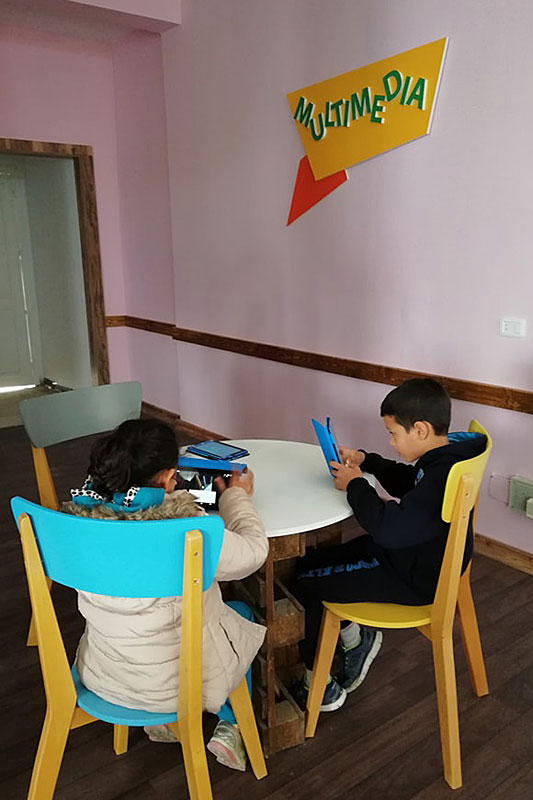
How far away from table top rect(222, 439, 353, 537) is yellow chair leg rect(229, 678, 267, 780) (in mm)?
375

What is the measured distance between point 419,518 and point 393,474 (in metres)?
0.33

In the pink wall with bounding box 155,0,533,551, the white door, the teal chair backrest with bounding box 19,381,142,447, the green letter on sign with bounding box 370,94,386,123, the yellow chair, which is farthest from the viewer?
the white door

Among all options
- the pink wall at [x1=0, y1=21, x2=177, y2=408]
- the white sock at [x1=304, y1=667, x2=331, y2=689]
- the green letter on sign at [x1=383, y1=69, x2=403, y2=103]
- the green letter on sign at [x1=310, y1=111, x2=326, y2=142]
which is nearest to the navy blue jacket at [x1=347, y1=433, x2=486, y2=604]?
the white sock at [x1=304, y1=667, x2=331, y2=689]

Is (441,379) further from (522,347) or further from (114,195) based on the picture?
(114,195)

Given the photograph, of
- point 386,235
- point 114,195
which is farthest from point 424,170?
point 114,195

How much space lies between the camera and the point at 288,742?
5.55 ft

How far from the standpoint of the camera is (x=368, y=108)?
110 inches

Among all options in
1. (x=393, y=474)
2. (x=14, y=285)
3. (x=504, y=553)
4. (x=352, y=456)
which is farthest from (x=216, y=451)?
(x=14, y=285)

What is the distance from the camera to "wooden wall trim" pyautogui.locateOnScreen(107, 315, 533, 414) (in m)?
2.49

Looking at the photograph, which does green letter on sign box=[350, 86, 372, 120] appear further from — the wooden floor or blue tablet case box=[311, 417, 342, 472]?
the wooden floor

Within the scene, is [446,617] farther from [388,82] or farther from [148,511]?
[388,82]

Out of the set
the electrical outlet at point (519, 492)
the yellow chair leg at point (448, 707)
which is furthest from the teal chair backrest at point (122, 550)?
the electrical outlet at point (519, 492)

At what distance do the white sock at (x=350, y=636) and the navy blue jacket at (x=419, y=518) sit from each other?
33 centimetres

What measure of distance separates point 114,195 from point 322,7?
106 inches
